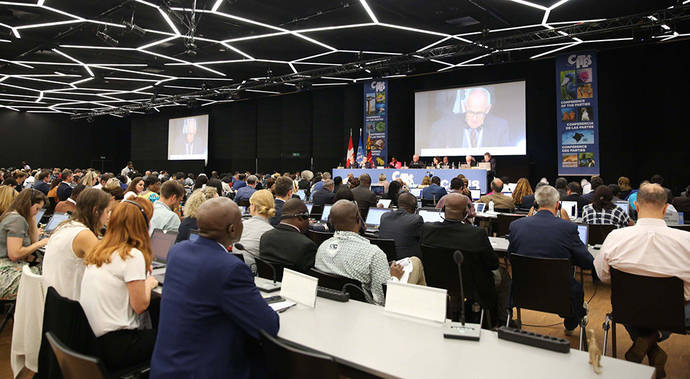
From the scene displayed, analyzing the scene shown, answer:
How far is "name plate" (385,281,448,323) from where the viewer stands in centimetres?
201

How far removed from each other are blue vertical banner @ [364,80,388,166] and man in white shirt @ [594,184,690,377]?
37.2ft

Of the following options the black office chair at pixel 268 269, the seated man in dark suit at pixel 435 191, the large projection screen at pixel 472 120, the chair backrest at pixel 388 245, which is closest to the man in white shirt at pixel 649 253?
the chair backrest at pixel 388 245

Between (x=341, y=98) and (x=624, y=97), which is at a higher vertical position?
(x=341, y=98)

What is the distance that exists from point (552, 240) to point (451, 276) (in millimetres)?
814

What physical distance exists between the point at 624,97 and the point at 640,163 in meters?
1.71

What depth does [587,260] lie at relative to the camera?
329 cm

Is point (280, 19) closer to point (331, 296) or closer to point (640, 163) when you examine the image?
point (331, 296)

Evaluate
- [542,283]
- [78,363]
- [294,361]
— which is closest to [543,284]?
[542,283]

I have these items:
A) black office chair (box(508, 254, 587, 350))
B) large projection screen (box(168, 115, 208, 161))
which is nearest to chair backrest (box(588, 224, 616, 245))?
black office chair (box(508, 254, 587, 350))

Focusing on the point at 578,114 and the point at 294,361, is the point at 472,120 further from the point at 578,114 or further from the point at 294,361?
the point at 294,361

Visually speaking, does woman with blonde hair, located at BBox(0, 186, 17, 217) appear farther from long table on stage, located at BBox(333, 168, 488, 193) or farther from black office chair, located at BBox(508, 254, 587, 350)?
long table on stage, located at BBox(333, 168, 488, 193)

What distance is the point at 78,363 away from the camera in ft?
4.69

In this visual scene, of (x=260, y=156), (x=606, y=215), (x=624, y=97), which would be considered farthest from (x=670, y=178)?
(x=260, y=156)

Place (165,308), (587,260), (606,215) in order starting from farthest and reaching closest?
(606,215), (587,260), (165,308)
